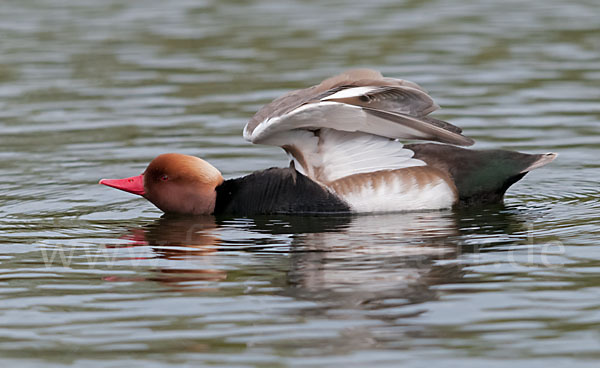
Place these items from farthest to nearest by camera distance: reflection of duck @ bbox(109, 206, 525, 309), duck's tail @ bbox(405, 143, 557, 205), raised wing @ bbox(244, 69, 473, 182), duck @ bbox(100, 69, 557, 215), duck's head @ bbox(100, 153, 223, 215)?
1. duck's head @ bbox(100, 153, 223, 215)
2. duck's tail @ bbox(405, 143, 557, 205)
3. duck @ bbox(100, 69, 557, 215)
4. raised wing @ bbox(244, 69, 473, 182)
5. reflection of duck @ bbox(109, 206, 525, 309)

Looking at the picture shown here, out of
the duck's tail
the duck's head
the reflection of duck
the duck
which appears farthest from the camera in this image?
the duck's head

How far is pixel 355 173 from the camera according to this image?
8258 mm

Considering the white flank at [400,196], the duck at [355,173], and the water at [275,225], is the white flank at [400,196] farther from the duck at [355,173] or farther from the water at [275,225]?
the water at [275,225]

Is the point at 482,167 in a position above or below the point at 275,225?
above

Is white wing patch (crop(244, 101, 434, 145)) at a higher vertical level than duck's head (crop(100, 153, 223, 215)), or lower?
higher

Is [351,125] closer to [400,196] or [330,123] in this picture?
[330,123]

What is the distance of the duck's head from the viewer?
8.54 m

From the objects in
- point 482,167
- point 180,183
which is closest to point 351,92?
point 482,167

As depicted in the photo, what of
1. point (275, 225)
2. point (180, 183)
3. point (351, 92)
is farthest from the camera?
point (180, 183)

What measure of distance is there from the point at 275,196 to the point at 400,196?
95 centimetres

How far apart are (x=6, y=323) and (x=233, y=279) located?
1335mm

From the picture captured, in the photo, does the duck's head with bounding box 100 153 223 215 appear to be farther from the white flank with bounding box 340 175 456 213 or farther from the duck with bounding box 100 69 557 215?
the white flank with bounding box 340 175 456 213

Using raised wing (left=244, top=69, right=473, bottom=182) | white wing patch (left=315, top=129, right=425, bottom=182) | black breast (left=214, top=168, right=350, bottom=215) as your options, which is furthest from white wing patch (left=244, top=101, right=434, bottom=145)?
black breast (left=214, top=168, right=350, bottom=215)

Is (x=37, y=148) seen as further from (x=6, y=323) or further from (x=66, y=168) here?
(x=6, y=323)
